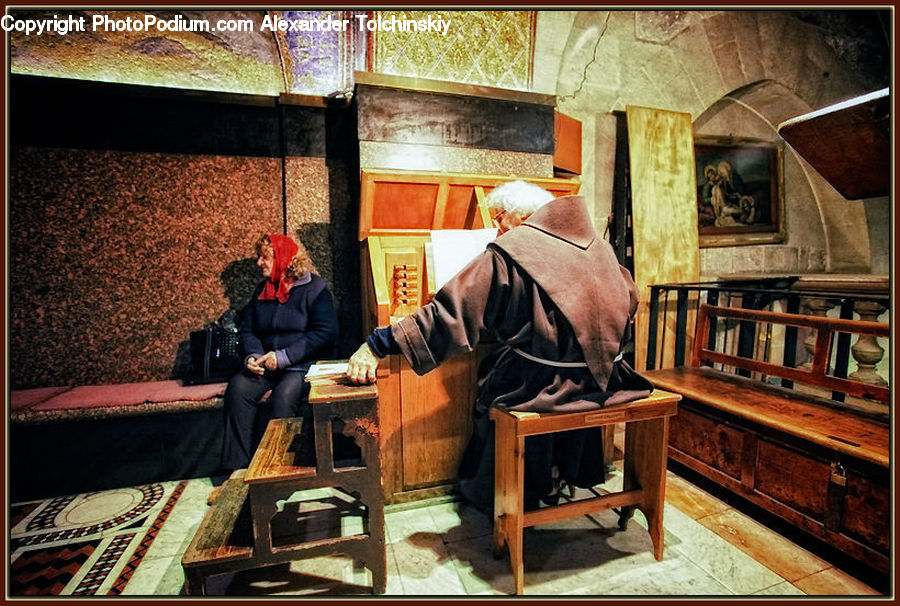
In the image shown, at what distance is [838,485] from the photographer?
2.11m

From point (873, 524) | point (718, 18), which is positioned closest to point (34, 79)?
point (873, 524)

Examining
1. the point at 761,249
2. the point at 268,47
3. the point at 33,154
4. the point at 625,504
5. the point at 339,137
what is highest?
the point at 268,47

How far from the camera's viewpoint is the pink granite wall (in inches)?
133

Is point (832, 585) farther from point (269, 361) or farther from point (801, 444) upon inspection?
point (269, 361)

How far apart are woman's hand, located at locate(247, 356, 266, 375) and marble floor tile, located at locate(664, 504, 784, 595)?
296 centimetres

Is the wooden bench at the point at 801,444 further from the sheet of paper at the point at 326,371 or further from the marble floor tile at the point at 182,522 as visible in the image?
the marble floor tile at the point at 182,522

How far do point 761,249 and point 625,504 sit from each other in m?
5.91

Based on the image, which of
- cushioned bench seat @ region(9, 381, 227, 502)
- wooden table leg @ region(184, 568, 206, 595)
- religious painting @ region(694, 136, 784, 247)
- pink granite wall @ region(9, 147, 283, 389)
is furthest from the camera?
religious painting @ region(694, 136, 784, 247)

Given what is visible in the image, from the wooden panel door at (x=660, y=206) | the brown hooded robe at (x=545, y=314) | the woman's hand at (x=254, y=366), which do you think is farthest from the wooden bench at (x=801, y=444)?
the woman's hand at (x=254, y=366)

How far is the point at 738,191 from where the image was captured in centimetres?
609

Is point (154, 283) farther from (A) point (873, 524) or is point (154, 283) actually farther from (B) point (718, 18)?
Result: (B) point (718, 18)

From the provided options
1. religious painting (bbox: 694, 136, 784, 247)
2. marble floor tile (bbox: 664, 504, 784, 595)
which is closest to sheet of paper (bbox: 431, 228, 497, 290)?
marble floor tile (bbox: 664, 504, 784, 595)

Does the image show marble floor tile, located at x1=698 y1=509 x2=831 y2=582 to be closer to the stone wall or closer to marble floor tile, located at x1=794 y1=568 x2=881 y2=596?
marble floor tile, located at x1=794 y1=568 x2=881 y2=596

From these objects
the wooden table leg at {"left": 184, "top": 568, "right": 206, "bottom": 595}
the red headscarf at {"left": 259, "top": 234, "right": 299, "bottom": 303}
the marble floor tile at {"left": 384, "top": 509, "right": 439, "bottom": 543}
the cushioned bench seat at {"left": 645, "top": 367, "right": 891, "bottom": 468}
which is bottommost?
the marble floor tile at {"left": 384, "top": 509, "right": 439, "bottom": 543}
